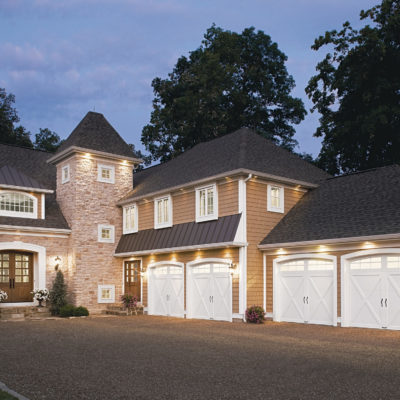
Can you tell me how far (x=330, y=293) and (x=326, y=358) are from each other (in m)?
6.57

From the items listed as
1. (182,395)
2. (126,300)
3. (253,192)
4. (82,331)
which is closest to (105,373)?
(182,395)

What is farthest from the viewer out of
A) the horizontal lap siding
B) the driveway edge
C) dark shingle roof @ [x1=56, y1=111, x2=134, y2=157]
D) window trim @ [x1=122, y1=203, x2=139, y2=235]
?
dark shingle roof @ [x1=56, y1=111, x2=134, y2=157]

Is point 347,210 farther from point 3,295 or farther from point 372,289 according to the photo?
point 3,295

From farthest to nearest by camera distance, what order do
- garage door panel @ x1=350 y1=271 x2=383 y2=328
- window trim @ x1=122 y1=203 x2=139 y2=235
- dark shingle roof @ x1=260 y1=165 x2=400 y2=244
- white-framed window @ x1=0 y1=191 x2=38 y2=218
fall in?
1. window trim @ x1=122 y1=203 x2=139 y2=235
2. white-framed window @ x1=0 y1=191 x2=38 y2=218
3. dark shingle roof @ x1=260 y1=165 x2=400 y2=244
4. garage door panel @ x1=350 y1=271 x2=383 y2=328

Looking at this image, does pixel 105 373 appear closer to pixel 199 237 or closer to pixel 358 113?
pixel 199 237

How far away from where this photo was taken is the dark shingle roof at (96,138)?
23.2m

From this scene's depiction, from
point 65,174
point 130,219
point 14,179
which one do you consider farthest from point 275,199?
point 14,179

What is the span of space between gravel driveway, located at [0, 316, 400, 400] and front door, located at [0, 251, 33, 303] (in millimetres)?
6660

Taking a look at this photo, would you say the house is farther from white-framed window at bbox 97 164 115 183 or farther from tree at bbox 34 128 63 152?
tree at bbox 34 128 63 152

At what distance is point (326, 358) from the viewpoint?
32.2 ft

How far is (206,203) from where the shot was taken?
62.8 feet

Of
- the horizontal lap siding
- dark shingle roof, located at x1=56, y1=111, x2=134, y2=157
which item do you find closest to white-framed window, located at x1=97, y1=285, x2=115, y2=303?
dark shingle roof, located at x1=56, y1=111, x2=134, y2=157

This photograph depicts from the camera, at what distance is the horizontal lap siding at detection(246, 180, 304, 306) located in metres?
17.7

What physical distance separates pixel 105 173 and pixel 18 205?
13.4ft
